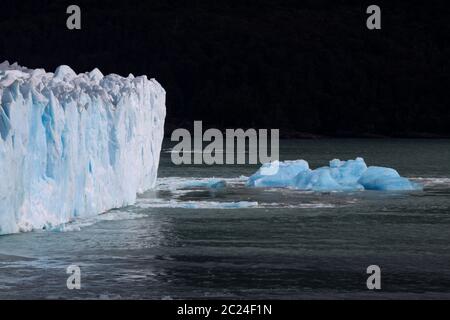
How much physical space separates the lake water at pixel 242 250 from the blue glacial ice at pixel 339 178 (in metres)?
3.76

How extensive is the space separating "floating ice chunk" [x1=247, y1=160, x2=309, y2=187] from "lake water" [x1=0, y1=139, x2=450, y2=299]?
5.60 metres

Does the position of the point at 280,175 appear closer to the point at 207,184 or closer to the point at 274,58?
the point at 207,184

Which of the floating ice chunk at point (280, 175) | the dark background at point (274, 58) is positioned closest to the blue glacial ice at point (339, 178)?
the floating ice chunk at point (280, 175)

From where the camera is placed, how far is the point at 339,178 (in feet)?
157

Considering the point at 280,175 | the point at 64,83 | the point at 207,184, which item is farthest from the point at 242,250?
the point at 207,184

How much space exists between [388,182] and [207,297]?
2709 cm

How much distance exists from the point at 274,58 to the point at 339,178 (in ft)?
425

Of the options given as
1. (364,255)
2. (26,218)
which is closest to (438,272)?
(364,255)

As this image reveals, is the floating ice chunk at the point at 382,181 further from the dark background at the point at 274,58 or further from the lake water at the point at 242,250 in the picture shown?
the dark background at the point at 274,58

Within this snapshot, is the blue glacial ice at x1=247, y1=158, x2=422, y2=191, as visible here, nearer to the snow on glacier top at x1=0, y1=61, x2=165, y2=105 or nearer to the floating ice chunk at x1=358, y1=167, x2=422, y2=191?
the floating ice chunk at x1=358, y1=167, x2=422, y2=191

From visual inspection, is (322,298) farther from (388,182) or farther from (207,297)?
(388,182)

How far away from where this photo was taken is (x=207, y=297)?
845 inches
